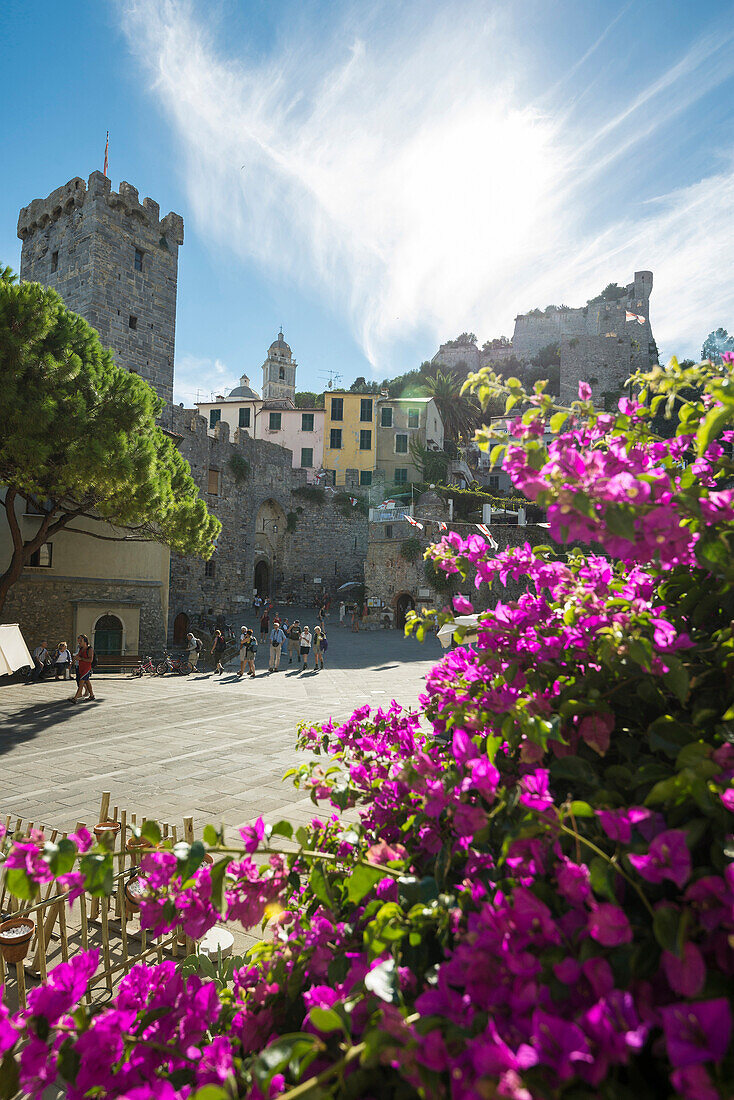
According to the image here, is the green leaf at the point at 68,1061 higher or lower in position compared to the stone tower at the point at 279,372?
lower

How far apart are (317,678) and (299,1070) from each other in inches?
633

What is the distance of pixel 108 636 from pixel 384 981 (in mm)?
20638

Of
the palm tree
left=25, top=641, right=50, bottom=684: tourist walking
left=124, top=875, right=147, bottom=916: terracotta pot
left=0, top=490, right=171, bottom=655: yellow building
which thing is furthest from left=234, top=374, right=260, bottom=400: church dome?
left=124, top=875, right=147, bottom=916: terracotta pot

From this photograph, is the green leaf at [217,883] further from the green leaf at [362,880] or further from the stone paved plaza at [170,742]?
the stone paved plaza at [170,742]

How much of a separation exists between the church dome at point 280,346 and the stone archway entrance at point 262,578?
4123 centimetres

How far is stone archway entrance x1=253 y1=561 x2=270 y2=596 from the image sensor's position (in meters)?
38.4

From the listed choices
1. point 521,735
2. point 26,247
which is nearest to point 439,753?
point 521,735

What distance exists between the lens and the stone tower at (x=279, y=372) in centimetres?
7069

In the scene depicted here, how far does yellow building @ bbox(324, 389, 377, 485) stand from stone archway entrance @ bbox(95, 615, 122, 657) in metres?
25.1

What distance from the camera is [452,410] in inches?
1827

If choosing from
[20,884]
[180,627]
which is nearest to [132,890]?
[20,884]

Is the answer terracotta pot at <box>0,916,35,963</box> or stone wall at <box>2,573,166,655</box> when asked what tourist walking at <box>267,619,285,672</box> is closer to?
stone wall at <box>2,573,166,655</box>

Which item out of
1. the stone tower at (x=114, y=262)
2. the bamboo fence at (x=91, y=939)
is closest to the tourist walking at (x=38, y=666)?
the bamboo fence at (x=91, y=939)

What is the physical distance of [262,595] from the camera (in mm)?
38250
